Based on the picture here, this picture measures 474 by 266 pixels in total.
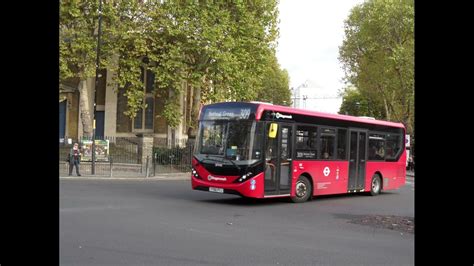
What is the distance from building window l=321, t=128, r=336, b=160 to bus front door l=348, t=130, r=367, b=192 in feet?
3.89

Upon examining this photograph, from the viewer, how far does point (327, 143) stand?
17547mm

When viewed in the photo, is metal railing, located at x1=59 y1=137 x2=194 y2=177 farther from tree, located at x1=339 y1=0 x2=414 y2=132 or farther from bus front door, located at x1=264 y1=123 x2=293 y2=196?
tree, located at x1=339 y1=0 x2=414 y2=132

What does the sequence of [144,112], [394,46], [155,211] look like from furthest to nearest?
[394,46] → [144,112] → [155,211]

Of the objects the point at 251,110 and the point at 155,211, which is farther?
the point at 251,110

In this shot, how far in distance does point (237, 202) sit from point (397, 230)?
5924 mm

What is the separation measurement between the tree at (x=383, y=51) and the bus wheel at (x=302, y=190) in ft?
87.7

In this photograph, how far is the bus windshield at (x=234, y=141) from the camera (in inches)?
587

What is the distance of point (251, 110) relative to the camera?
15.1m

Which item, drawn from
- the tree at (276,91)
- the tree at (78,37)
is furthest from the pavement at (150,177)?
the tree at (276,91)

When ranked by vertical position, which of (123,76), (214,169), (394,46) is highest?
(394,46)

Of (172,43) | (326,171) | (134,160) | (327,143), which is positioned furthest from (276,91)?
(326,171)

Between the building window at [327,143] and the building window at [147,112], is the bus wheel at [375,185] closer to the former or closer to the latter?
the building window at [327,143]

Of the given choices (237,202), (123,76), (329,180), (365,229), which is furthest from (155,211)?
(123,76)
